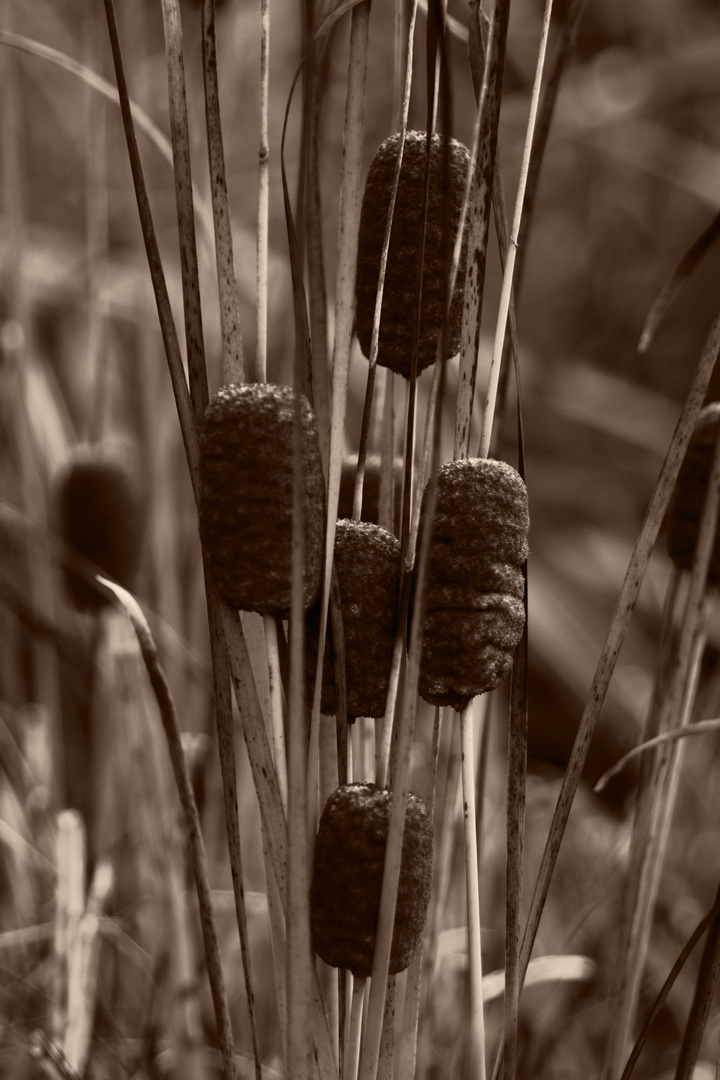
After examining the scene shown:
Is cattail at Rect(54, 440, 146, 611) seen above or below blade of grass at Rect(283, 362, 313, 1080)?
above

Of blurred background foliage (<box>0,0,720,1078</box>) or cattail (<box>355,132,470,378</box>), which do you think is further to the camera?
blurred background foliage (<box>0,0,720,1078</box>)

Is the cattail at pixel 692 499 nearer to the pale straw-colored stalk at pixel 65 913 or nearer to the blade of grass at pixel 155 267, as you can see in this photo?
the blade of grass at pixel 155 267

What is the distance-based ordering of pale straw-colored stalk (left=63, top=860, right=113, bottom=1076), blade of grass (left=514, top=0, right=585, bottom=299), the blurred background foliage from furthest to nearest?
1. the blurred background foliage
2. pale straw-colored stalk (left=63, top=860, right=113, bottom=1076)
3. blade of grass (left=514, top=0, right=585, bottom=299)

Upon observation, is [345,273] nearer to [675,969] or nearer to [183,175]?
[183,175]

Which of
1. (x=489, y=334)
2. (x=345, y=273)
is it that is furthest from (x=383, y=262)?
(x=489, y=334)

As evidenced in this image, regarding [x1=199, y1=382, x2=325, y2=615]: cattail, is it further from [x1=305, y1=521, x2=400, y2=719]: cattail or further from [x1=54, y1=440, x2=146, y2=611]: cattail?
[x1=54, y1=440, x2=146, y2=611]: cattail

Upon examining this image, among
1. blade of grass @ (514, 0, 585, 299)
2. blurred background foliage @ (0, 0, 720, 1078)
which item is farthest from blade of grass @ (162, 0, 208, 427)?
blurred background foliage @ (0, 0, 720, 1078)
